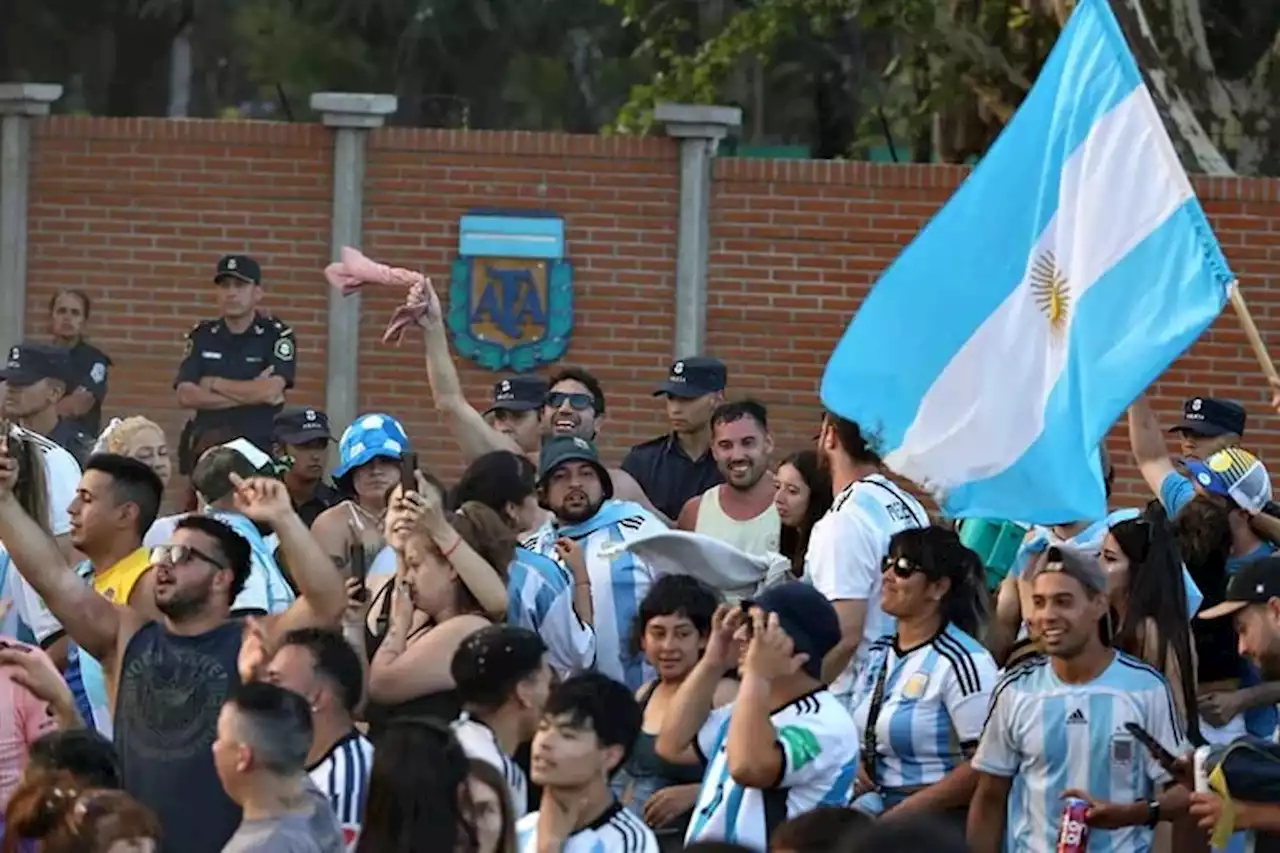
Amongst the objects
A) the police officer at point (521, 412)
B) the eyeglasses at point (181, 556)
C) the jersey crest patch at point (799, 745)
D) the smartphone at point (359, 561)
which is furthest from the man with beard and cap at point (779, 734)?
the police officer at point (521, 412)

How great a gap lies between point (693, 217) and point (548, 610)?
715 centimetres

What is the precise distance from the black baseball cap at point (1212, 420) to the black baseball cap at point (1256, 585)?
228 centimetres

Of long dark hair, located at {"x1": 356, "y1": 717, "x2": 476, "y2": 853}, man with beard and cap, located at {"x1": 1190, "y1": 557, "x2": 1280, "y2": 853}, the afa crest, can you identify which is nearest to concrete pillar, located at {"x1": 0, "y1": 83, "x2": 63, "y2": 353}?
the afa crest

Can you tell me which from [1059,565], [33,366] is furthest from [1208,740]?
[33,366]

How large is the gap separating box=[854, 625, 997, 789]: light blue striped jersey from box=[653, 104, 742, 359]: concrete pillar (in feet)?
25.0

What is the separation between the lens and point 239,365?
13.1 m

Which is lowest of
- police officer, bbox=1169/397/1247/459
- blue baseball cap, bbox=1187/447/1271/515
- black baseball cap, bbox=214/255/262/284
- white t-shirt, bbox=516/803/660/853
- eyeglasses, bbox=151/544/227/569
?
white t-shirt, bbox=516/803/660/853

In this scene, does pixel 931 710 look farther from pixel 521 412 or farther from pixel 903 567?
pixel 521 412

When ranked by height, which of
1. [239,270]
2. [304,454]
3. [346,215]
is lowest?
[304,454]

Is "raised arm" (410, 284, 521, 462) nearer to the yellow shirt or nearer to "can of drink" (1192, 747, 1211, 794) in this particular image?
the yellow shirt

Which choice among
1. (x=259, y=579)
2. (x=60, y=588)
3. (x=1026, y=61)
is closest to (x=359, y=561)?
(x=259, y=579)

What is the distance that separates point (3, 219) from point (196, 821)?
902 cm

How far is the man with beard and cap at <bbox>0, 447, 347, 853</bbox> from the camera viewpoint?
723cm

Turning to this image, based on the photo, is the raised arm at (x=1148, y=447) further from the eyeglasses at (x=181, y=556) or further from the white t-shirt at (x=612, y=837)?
the white t-shirt at (x=612, y=837)
